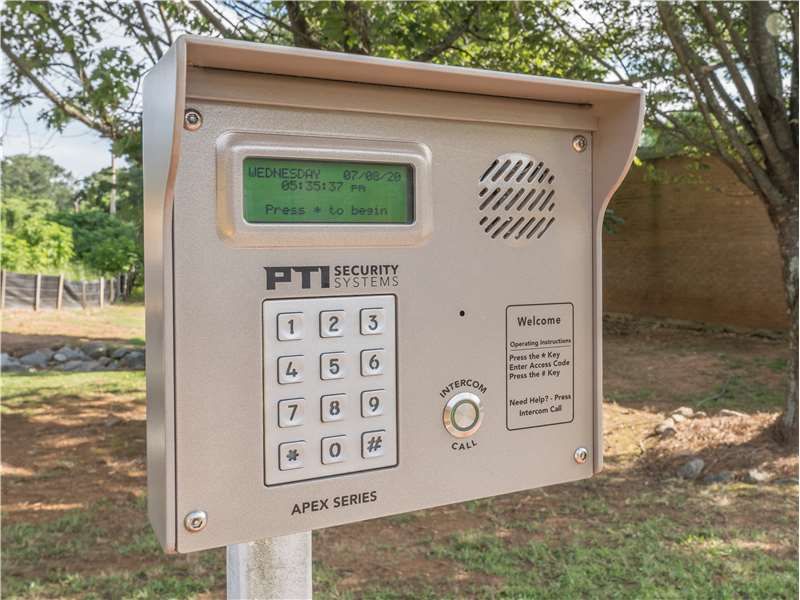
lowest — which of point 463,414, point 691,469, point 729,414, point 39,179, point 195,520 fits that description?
point 691,469

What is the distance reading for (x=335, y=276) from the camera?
3.32 ft

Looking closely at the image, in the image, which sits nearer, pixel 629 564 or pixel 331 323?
pixel 331 323

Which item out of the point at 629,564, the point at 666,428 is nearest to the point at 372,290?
the point at 629,564

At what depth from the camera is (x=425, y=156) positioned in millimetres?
1069

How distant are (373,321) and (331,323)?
2.3 inches

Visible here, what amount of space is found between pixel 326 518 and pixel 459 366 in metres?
0.27

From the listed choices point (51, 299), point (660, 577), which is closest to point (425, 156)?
point (660, 577)

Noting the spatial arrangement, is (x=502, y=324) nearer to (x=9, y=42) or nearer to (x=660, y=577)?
(x=660, y=577)

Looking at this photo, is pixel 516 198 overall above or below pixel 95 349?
above

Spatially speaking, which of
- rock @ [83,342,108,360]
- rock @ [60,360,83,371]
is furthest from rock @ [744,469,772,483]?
rock @ [83,342,108,360]

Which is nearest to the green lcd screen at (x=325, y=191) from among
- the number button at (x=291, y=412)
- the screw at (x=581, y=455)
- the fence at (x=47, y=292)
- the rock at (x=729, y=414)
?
the number button at (x=291, y=412)

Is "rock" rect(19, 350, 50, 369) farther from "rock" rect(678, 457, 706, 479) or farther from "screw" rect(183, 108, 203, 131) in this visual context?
"screw" rect(183, 108, 203, 131)

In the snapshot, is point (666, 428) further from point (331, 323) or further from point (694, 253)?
point (694, 253)

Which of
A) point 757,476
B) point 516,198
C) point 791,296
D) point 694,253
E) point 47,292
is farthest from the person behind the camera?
point 47,292
